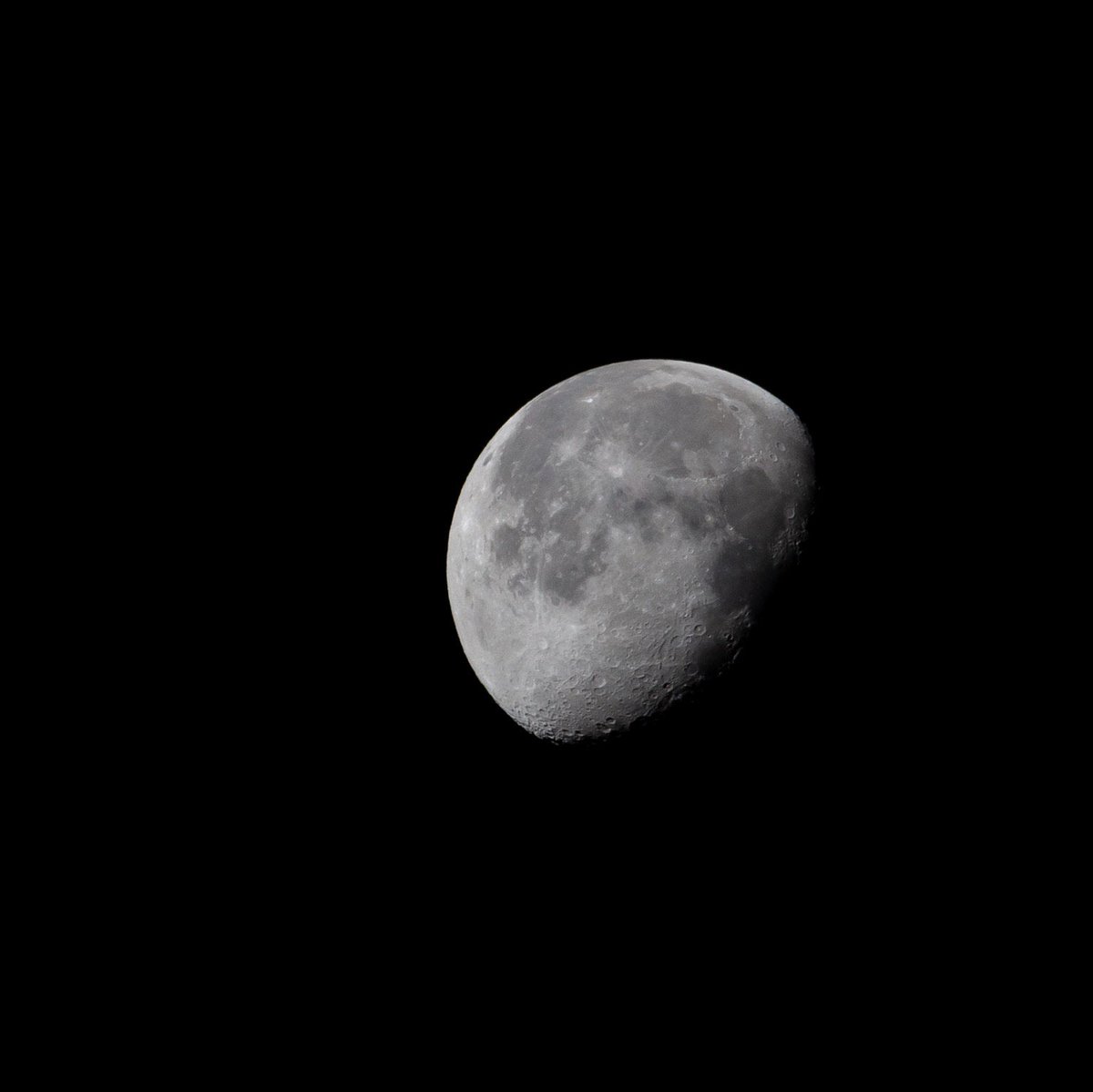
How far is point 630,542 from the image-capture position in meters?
3.40

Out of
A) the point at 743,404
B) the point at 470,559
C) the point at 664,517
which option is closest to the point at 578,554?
the point at 664,517

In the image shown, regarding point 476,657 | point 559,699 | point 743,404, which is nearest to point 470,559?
point 476,657

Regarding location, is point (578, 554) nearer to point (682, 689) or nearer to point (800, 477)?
point (682, 689)

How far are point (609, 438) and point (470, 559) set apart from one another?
30.3 inches

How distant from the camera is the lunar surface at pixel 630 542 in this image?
3402mm

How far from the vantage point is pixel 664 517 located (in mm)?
3389

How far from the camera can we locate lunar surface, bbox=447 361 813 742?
340 cm

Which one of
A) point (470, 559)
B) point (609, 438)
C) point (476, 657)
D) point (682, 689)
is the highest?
point (609, 438)

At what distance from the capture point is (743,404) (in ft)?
12.2

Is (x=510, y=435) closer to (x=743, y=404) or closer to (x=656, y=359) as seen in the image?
(x=656, y=359)

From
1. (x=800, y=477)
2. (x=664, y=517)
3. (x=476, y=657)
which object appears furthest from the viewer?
(x=476, y=657)

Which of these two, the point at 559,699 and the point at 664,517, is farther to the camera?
the point at 559,699

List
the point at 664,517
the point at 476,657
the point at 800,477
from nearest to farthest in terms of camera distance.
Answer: the point at 664,517, the point at 800,477, the point at 476,657

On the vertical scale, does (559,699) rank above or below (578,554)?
below
